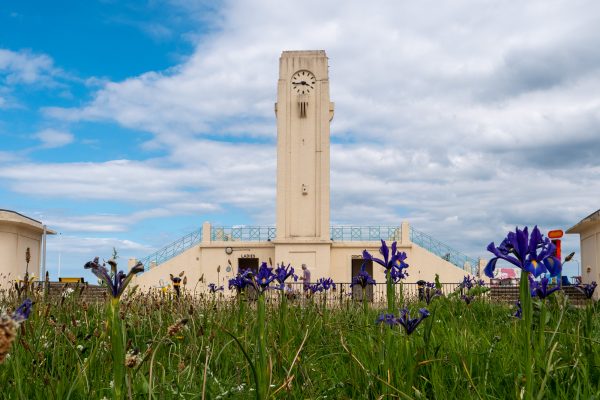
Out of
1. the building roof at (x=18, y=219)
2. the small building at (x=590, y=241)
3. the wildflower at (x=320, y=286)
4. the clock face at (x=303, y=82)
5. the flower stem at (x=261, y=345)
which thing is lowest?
the flower stem at (x=261, y=345)

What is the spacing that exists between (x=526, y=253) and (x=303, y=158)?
36.5m

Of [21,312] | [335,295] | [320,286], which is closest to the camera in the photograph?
[21,312]

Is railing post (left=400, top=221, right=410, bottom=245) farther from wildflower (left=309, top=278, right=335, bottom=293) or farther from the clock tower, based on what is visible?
wildflower (left=309, top=278, right=335, bottom=293)

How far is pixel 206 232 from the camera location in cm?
4072

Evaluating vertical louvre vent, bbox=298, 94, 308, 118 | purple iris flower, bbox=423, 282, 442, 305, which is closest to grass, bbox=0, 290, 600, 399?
purple iris flower, bbox=423, 282, 442, 305

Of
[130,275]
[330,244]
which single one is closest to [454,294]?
[130,275]

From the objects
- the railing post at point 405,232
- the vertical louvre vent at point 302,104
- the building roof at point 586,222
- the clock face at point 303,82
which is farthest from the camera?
the railing post at point 405,232

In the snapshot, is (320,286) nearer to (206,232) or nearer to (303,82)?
(303,82)

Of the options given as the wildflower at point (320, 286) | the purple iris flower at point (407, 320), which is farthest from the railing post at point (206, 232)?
the purple iris flower at point (407, 320)

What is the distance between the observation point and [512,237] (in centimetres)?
230

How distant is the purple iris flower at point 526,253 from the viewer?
2.28 m

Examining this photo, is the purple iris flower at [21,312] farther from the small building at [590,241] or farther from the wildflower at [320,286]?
the small building at [590,241]

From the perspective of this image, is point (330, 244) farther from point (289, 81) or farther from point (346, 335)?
point (346, 335)

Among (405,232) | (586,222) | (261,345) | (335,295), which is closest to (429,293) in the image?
(261,345)
